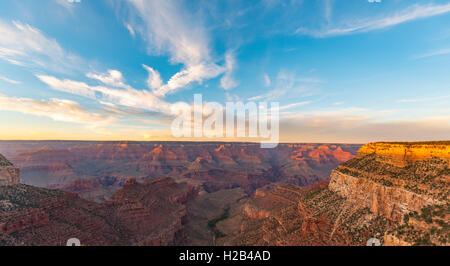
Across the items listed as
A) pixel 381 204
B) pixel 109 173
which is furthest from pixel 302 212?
pixel 109 173

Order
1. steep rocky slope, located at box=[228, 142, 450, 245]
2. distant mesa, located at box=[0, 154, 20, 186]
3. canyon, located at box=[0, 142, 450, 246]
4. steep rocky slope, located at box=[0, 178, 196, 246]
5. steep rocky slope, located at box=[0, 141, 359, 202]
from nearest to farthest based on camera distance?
steep rocky slope, located at box=[228, 142, 450, 245]
canyon, located at box=[0, 142, 450, 246]
steep rocky slope, located at box=[0, 178, 196, 246]
distant mesa, located at box=[0, 154, 20, 186]
steep rocky slope, located at box=[0, 141, 359, 202]

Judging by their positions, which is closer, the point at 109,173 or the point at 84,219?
the point at 84,219

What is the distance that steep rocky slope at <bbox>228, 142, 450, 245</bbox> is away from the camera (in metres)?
22.5

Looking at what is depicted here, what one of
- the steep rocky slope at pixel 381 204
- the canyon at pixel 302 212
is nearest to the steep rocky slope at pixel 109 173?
the canyon at pixel 302 212

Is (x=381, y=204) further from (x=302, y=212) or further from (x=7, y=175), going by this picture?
(x=7, y=175)

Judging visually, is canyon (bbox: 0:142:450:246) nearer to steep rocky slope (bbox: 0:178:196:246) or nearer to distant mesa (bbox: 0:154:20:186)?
steep rocky slope (bbox: 0:178:196:246)

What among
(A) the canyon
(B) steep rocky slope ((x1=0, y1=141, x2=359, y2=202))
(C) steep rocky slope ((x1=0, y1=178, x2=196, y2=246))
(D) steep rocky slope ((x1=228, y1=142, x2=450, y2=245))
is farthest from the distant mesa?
(B) steep rocky slope ((x1=0, y1=141, x2=359, y2=202))

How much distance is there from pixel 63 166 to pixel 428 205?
19159cm

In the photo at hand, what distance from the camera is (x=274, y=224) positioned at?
45156 mm

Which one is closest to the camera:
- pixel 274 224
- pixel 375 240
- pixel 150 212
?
pixel 375 240

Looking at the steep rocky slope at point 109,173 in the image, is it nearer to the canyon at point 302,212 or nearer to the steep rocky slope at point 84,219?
the steep rocky slope at point 84,219

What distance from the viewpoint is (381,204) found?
29656 mm
